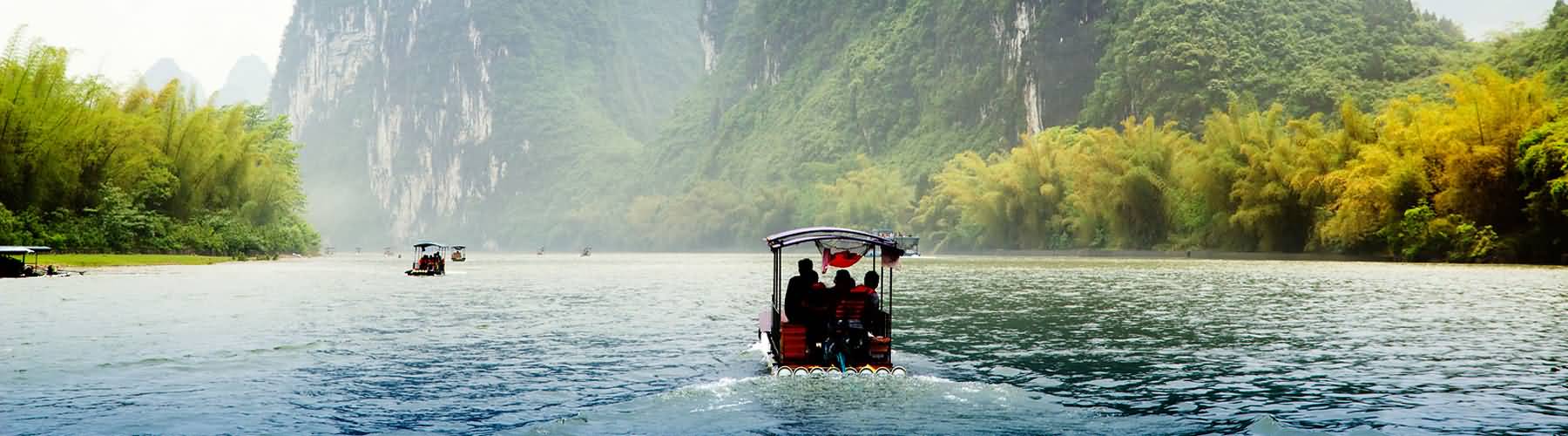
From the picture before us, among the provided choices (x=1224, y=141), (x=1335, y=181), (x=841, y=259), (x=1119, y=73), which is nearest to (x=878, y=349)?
(x=841, y=259)

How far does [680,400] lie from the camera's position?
15234 millimetres

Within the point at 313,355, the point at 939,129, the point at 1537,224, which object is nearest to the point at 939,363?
the point at 313,355

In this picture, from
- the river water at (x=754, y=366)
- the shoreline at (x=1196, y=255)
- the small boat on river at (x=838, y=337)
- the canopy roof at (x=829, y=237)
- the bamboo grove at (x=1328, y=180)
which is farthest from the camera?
the shoreline at (x=1196, y=255)

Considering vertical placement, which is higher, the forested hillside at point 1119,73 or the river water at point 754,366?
the forested hillside at point 1119,73

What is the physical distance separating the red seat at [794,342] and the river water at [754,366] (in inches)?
19.7

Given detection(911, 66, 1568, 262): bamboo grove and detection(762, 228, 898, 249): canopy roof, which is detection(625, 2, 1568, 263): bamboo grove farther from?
detection(762, 228, 898, 249): canopy roof

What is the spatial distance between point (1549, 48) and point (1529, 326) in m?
82.0

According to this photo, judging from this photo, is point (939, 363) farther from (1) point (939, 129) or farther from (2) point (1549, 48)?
(1) point (939, 129)

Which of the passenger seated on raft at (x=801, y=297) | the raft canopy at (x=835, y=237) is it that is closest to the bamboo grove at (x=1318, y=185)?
the raft canopy at (x=835, y=237)

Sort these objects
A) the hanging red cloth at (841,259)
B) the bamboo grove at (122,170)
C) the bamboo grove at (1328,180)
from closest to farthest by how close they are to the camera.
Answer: the hanging red cloth at (841,259), the bamboo grove at (122,170), the bamboo grove at (1328,180)

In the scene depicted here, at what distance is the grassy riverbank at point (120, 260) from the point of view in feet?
199

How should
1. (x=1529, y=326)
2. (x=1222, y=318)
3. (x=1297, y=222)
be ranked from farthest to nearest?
(x=1297, y=222), (x=1222, y=318), (x=1529, y=326)

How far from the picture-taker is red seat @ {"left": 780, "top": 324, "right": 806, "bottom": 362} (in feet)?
55.6

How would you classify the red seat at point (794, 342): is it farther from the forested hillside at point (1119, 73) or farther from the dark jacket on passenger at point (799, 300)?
the forested hillside at point (1119, 73)
